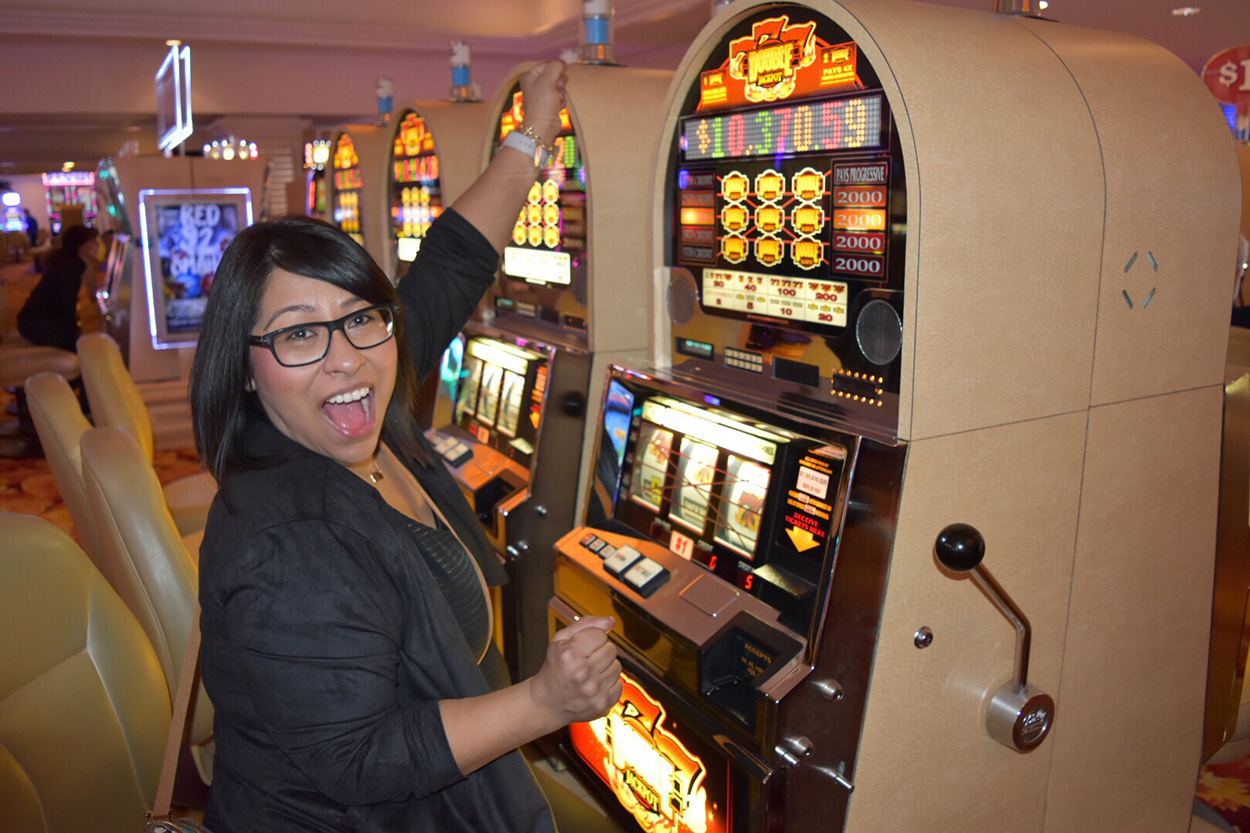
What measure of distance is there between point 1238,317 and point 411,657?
407cm

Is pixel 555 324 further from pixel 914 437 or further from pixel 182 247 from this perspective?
pixel 182 247

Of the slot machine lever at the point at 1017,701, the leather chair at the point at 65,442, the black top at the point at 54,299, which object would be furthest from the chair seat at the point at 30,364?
the slot machine lever at the point at 1017,701

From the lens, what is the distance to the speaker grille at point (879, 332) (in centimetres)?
147

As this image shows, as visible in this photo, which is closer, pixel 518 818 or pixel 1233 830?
pixel 518 818

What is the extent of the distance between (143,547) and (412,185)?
2126mm

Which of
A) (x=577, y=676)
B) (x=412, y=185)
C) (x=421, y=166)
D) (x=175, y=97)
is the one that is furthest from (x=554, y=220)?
(x=175, y=97)

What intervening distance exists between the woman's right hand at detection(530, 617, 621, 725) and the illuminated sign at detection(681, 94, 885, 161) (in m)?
0.91

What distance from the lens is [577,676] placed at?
3.58 ft

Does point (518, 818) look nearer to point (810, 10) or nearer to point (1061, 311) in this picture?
point (1061, 311)

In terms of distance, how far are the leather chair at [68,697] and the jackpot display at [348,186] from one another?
3141 mm

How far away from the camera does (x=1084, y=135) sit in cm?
152

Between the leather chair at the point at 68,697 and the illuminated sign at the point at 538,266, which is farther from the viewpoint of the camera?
the illuminated sign at the point at 538,266

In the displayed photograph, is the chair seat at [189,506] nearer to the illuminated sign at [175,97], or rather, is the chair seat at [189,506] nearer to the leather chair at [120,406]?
the leather chair at [120,406]

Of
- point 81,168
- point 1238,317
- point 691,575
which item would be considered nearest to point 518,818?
point 691,575
